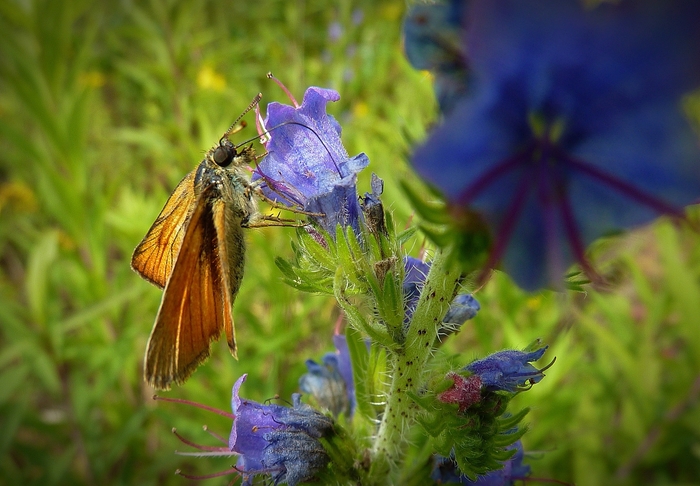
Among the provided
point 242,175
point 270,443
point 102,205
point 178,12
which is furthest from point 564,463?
point 178,12

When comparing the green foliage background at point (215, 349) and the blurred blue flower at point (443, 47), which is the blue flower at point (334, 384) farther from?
the blurred blue flower at point (443, 47)

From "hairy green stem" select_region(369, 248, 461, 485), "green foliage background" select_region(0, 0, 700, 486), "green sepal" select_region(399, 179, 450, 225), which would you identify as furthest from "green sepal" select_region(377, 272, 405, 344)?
"green foliage background" select_region(0, 0, 700, 486)

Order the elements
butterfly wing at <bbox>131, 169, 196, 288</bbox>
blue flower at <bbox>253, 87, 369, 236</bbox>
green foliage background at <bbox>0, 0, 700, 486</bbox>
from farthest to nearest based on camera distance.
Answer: green foliage background at <bbox>0, 0, 700, 486</bbox>
butterfly wing at <bbox>131, 169, 196, 288</bbox>
blue flower at <bbox>253, 87, 369, 236</bbox>

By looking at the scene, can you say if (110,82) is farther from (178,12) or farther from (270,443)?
(270,443)

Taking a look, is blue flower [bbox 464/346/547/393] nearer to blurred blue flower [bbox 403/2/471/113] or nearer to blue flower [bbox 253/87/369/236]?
blue flower [bbox 253/87/369/236]

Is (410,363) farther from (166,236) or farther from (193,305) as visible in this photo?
(166,236)

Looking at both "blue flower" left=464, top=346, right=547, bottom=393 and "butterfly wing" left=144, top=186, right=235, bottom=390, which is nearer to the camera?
"blue flower" left=464, top=346, right=547, bottom=393
